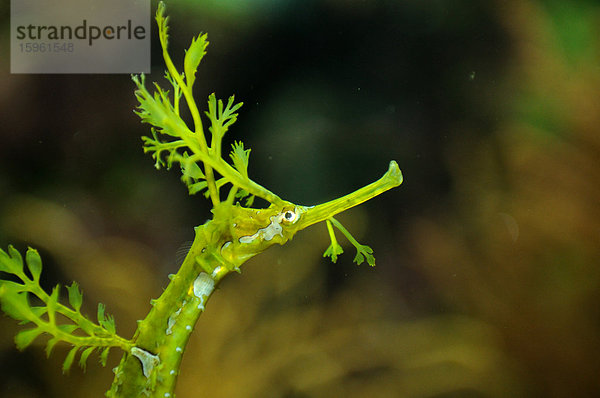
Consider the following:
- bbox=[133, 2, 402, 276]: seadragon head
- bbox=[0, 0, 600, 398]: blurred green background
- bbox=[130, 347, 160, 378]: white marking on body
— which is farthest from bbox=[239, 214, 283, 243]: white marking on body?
bbox=[0, 0, 600, 398]: blurred green background

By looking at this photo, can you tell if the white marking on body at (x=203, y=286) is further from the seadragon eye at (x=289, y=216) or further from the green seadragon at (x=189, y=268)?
the seadragon eye at (x=289, y=216)

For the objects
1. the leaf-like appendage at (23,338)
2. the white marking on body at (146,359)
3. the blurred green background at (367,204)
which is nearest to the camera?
the leaf-like appendage at (23,338)

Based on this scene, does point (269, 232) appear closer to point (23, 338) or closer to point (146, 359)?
point (146, 359)

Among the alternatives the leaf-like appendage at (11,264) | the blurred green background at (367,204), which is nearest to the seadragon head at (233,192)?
the leaf-like appendage at (11,264)

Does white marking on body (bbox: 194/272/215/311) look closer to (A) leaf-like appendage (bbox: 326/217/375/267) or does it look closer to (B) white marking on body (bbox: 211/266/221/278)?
(B) white marking on body (bbox: 211/266/221/278)

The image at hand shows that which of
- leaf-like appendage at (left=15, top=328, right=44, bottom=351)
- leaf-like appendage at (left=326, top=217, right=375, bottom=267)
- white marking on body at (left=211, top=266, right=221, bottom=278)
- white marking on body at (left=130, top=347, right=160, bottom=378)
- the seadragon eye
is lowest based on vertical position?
white marking on body at (left=130, top=347, right=160, bottom=378)

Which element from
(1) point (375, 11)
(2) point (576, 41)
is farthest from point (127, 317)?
(2) point (576, 41)

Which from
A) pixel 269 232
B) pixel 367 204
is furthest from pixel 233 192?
pixel 367 204
